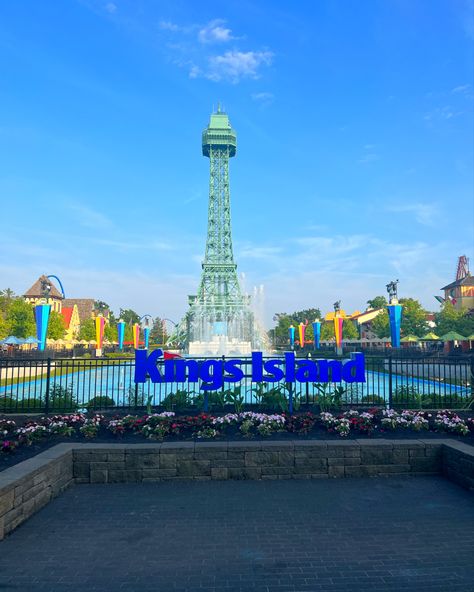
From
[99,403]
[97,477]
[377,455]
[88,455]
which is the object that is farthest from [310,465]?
[99,403]

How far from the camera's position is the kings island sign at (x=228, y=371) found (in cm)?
1155

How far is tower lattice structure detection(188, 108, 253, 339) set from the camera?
3652 inches

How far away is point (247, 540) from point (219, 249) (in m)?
103

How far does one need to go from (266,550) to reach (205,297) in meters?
92.9

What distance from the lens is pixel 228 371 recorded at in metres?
11.6

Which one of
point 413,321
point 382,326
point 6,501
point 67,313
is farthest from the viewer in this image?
point 67,313

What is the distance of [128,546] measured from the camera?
538cm

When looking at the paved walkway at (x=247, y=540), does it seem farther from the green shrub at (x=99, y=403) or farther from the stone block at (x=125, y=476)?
the green shrub at (x=99, y=403)

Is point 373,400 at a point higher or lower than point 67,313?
lower

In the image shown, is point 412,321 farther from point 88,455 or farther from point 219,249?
point 88,455

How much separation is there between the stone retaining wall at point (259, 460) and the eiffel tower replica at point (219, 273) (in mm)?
59645

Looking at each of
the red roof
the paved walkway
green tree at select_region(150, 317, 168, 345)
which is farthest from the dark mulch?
green tree at select_region(150, 317, 168, 345)

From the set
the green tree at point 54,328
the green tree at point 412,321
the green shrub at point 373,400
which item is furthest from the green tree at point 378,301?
the green shrub at point 373,400

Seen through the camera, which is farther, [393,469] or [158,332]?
[158,332]
